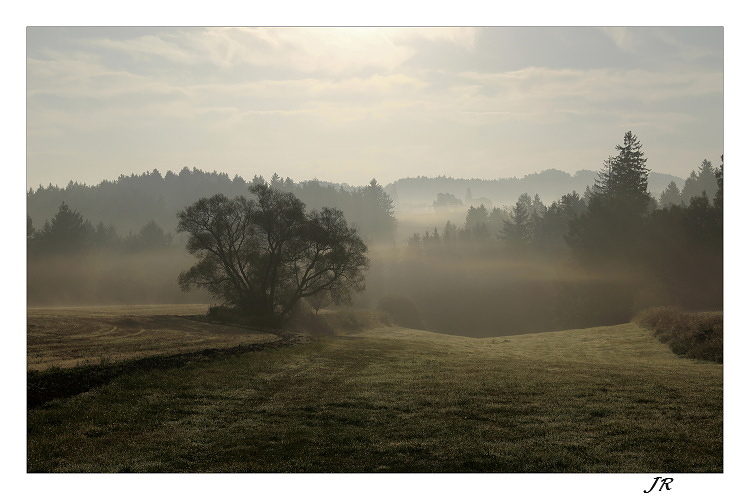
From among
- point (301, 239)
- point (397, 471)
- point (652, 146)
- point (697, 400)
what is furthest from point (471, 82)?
point (397, 471)

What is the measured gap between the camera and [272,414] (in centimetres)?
1342

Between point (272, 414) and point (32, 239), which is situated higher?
point (32, 239)

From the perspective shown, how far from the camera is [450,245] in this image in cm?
3709

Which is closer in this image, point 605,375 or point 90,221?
point 605,375

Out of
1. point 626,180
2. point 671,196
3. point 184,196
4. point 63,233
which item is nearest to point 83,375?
point 63,233

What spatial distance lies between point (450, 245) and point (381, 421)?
25.1 m

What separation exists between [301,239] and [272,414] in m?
12.3

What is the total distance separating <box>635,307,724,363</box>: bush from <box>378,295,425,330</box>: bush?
12803 mm

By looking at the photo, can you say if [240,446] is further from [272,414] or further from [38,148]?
[38,148]
